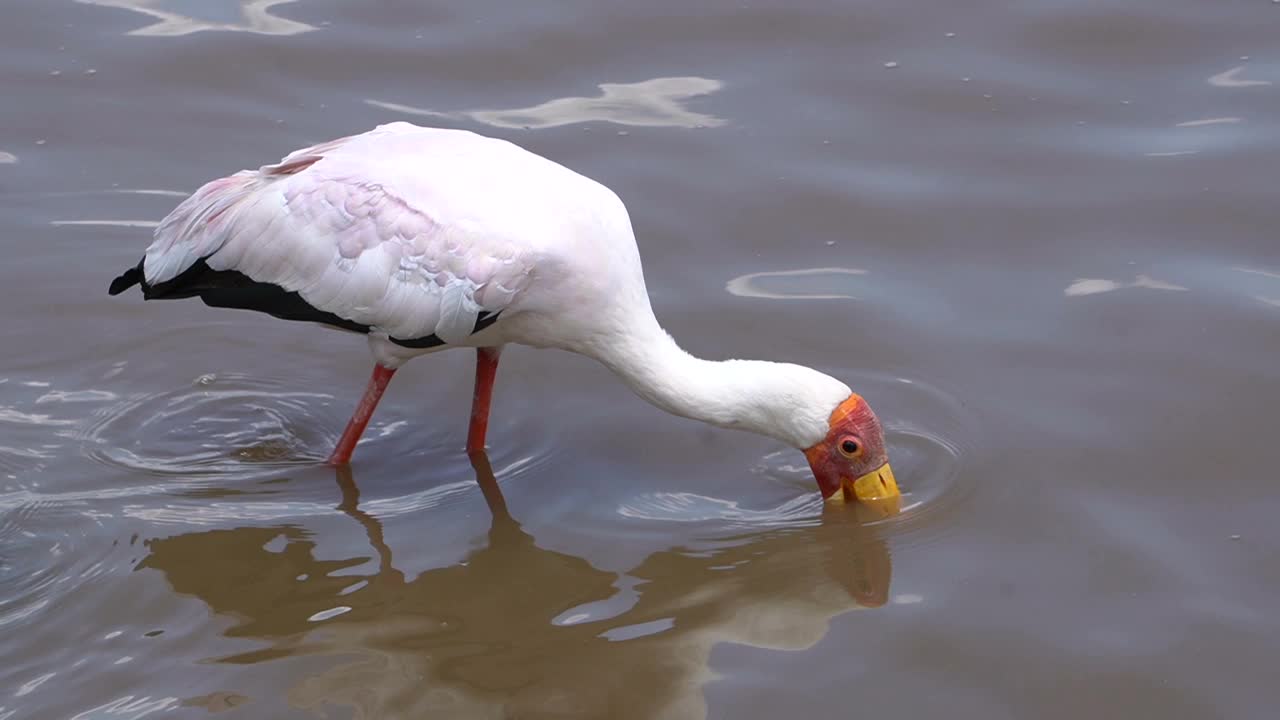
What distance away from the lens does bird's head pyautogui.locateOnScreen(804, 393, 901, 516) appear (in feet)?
20.2

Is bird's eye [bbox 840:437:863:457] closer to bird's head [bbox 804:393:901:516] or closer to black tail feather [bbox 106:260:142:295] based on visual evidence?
bird's head [bbox 804:393:901:516]

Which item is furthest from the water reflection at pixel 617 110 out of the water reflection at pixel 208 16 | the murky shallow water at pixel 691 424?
the water reflection at pixel 208 16

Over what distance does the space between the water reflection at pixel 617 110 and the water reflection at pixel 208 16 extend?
1196 mm

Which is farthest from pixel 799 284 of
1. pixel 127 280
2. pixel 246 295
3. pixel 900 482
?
pixel 127 280

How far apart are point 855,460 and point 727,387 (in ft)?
1.77

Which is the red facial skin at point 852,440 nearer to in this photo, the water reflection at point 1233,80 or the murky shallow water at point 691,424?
the murky shallow water at point 691,424

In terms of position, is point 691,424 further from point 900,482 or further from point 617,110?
point 617,110

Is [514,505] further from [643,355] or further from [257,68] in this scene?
[257,68]

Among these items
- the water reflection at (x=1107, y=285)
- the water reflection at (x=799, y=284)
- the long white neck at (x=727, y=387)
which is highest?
the long white neck at (x=727, y=387)

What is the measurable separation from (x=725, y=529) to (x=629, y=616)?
2.14ft

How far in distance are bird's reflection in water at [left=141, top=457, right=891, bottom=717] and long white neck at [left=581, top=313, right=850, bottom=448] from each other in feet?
1.43

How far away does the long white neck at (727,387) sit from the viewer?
6.13 meters

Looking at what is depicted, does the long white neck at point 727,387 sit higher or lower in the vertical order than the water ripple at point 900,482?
higher

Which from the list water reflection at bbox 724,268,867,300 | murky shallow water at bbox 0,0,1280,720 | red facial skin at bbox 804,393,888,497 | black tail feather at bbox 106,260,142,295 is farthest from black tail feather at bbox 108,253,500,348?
water reflection at bbox 724,268,867,300
